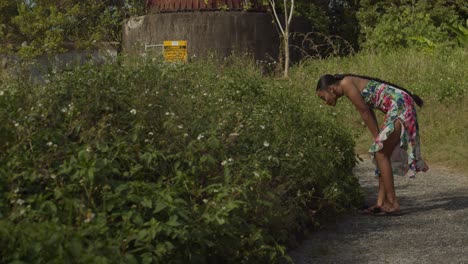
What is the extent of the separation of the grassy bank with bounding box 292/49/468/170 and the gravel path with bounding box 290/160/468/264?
1.81 meters

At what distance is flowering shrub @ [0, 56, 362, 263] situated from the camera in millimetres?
3873

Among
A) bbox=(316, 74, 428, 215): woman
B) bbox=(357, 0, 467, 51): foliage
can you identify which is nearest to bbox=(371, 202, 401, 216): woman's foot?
bbox=(316, 74, 428, 215): woman

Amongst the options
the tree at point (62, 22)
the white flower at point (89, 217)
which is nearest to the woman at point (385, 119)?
the white flower at point (89, 217)

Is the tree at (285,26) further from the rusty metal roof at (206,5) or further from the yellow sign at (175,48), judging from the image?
the yellow sign at (175,48)

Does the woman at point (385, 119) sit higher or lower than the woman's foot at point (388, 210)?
higher

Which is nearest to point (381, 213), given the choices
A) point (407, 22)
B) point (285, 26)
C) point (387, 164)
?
point (387, 164)

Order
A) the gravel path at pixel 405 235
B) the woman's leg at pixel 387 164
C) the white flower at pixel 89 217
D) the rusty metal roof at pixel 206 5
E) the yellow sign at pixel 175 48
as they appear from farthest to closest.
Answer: the rusty metal roof at pixel 206 5, the yellow sign at pixel 175 48, the woman's leg at pixel 387 164, the gravel path at pixel 405 235, the white flower at pixel 89 217

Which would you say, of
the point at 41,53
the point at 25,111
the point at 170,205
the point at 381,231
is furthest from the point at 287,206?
the point at 41,53

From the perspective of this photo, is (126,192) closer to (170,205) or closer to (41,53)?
(170,205)

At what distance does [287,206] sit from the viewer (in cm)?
547

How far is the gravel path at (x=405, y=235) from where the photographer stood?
5.37m

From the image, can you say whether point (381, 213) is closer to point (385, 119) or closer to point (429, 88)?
point (385, 119)

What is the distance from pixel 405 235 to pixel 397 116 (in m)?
1.29

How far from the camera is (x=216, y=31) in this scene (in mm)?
16781
